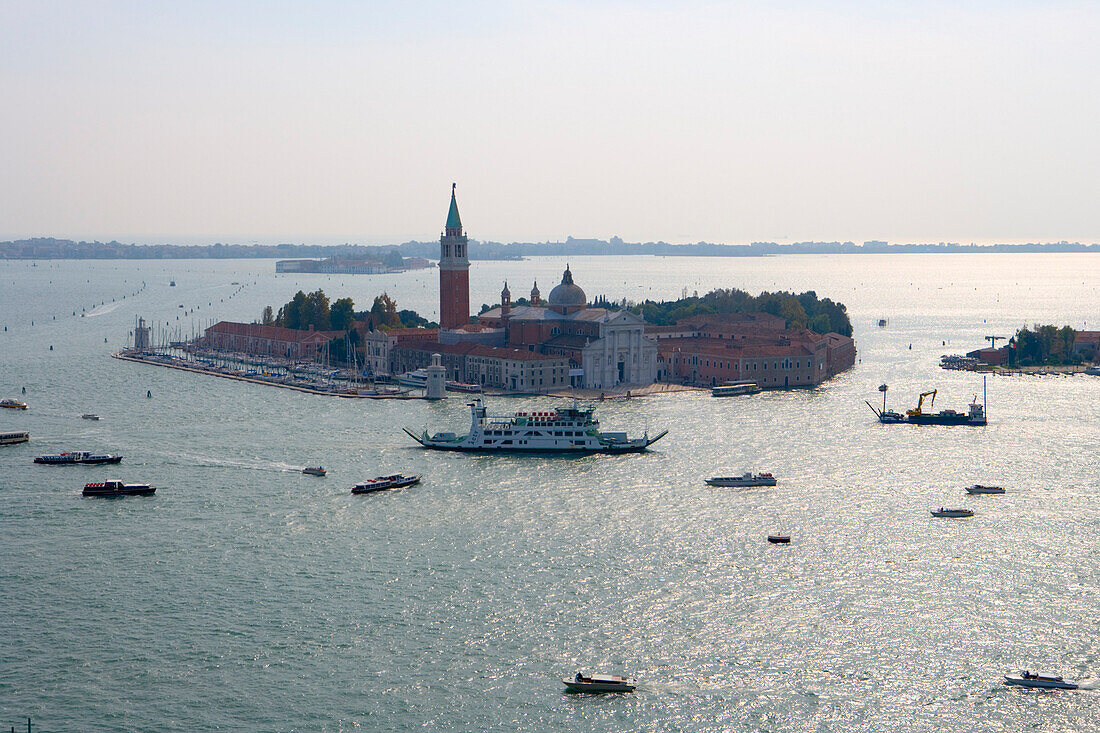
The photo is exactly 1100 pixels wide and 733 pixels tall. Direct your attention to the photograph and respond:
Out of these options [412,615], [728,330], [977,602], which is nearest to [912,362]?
[728,330]

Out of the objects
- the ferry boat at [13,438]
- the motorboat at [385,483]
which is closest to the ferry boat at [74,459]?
the ferry boat at [13,438]

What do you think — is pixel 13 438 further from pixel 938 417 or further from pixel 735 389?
pixel 938 417

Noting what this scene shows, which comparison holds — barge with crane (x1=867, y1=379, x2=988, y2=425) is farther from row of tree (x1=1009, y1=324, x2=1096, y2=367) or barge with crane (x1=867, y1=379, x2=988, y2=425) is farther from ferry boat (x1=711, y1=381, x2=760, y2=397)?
row of tree (x1=1009, y1=324, x2=1096, y2=367)

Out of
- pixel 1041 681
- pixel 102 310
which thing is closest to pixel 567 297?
pixel 1041 681

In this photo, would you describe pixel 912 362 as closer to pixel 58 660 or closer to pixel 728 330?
pixel 728 330

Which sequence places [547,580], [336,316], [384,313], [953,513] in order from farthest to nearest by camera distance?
[336,316]
[384,313]
[953,513]
[547,580]

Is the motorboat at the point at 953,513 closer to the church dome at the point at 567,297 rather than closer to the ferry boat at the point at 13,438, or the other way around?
the ferry boat at the point at 13,438
